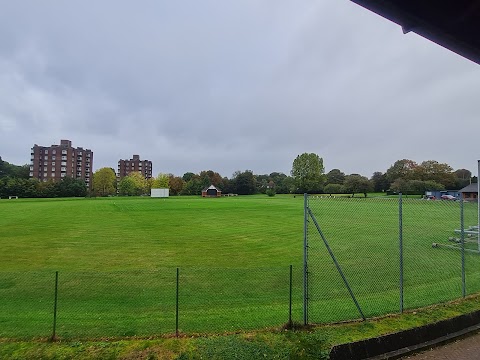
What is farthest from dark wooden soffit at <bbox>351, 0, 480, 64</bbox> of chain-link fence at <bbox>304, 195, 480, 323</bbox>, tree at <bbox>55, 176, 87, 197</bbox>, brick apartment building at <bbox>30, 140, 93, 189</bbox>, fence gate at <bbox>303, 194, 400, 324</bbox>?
brick apartment building at <bbox>30, 140, 93, 189</bbox>

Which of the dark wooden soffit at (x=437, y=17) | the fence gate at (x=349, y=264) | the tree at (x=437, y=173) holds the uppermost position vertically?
the tree at (x=437, y=173)

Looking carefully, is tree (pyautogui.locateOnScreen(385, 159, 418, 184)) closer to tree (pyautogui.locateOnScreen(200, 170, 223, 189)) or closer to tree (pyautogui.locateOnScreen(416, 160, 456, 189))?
tree (pyautogui.locateOnScreen(416, 160, 456, 189))

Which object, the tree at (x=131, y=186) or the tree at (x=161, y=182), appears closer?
the tree at (x=131, y=186)

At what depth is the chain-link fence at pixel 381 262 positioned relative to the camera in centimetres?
778

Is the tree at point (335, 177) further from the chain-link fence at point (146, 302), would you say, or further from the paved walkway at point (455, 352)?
the paved walkway at point (455, 352)

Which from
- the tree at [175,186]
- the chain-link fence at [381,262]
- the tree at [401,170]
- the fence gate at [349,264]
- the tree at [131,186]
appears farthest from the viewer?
the tree at [175,186]

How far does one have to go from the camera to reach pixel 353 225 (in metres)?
19.3

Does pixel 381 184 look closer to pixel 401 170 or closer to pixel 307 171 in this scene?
pixel 401 170

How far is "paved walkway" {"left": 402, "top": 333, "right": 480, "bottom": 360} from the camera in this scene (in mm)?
5141

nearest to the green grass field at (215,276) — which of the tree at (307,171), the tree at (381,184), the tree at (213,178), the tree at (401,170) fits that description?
the tree at (381,184)

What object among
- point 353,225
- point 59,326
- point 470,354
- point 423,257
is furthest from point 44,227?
point 470,354

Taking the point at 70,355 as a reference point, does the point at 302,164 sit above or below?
above

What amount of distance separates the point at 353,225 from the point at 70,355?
17487mm

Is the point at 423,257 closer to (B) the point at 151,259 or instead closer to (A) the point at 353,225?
(A) the point at 353,225
